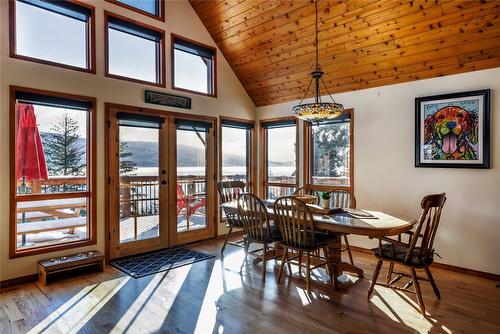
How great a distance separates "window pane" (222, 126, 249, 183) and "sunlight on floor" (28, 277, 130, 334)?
273cm

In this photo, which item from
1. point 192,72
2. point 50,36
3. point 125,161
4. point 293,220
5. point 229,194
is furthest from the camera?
point 192,72

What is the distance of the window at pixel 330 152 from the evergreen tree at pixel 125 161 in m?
2.77

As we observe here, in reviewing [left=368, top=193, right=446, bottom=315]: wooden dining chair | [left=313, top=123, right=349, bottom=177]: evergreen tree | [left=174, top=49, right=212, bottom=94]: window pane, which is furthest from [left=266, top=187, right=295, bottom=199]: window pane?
[left=368, top=193, right=446, bottom=315]: wooden dining chair

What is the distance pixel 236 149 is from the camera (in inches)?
233

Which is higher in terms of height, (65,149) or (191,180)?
(65,149)

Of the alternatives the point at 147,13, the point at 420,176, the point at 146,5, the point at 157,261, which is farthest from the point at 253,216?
the point at 146,5

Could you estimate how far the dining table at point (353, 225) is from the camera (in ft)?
9.19

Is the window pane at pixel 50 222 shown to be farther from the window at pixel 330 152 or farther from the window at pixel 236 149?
the window at pixel 330 152

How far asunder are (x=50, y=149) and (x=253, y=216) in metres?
2.50

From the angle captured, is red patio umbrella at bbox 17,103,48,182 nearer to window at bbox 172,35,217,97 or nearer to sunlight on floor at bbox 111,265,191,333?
sunlight on floor at bbox 111,265,191,333

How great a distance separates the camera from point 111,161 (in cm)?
418

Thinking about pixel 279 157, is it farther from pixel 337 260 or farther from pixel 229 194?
pixel 337 260

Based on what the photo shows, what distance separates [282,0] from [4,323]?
448 cm

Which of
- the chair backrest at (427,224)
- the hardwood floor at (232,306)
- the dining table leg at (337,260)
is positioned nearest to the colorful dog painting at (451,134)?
the chair backrest at (427,224)
